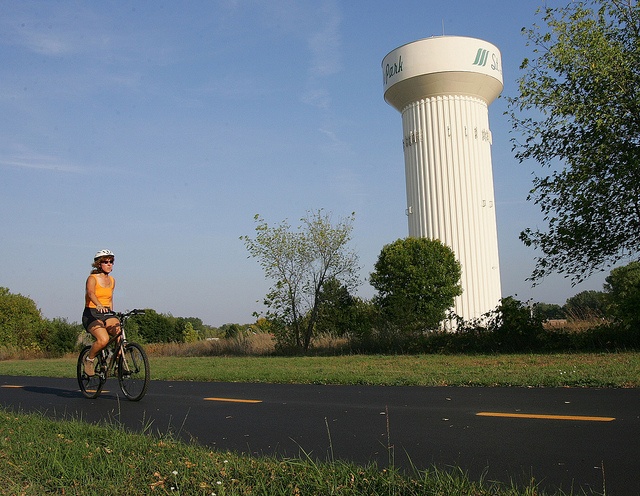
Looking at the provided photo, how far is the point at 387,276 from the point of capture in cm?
2469

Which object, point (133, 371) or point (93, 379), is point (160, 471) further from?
point (93, 379)

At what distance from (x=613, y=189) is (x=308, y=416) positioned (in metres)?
11.5

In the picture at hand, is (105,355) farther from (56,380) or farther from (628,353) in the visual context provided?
(628,353)

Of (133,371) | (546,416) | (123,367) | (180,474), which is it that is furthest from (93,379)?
(546,416)

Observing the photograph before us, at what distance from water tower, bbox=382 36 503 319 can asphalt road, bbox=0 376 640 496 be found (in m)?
20.9

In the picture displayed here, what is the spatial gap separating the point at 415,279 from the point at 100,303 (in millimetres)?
15443

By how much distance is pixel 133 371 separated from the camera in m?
10.4

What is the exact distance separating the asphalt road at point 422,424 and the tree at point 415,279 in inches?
518

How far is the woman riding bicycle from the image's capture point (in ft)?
34.7

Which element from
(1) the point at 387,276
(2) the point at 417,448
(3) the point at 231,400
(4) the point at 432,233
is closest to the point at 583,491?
(2) the point at 417,448

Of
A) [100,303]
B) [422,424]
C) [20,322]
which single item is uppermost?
[20,322]

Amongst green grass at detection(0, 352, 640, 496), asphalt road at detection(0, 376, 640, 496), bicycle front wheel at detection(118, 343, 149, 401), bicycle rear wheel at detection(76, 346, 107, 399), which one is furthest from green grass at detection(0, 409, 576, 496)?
bicycle rear wheel at detection(76, 346, 107, 399)

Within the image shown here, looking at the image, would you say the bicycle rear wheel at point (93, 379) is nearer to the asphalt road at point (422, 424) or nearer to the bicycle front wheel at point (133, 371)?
the asphalt road at point (422, 424)

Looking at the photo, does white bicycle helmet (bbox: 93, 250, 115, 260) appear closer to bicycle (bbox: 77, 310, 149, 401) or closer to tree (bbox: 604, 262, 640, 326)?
bicycle (bbox: 77, 310, 149, 401)
